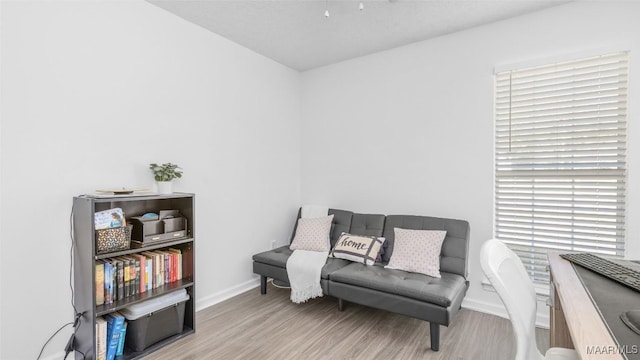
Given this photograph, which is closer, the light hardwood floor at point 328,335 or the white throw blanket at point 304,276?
the light hardwood floor at point 328,335

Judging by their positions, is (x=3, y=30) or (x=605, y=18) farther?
(x=605, y=18)

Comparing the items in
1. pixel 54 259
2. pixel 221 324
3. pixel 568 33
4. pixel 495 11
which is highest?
pixel 495 11

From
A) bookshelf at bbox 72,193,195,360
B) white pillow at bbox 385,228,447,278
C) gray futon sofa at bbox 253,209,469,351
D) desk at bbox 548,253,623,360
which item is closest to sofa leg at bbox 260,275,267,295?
gray futon sofa at bbox 253,209,469,351

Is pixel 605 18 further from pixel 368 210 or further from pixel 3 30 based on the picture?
pixel 3 30

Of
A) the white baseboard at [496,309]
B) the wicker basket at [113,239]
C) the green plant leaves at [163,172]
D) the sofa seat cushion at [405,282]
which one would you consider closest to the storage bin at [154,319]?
the wicker basket at [113,239]

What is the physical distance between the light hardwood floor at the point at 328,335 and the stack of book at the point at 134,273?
482 millimetres

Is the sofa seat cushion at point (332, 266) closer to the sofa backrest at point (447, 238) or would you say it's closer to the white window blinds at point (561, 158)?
the sofa backrest at point (447, 238)

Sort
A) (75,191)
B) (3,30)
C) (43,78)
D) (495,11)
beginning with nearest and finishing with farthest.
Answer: (3,30)
(43,78)
(75,191)
(495,11)

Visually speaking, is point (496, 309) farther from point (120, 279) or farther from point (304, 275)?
point (120, 279)

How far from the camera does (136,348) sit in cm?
215

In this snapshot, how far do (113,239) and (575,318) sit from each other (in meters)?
2.43

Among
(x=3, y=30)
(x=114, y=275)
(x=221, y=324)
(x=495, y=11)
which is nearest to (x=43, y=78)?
(x=3, y=30)

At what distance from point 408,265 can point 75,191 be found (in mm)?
2593

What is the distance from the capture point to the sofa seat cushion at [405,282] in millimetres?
2217
